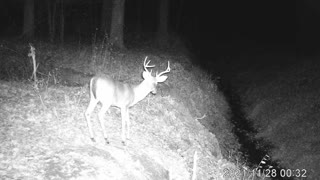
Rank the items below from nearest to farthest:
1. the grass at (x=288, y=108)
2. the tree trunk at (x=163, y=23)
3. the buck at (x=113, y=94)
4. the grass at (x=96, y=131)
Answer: the grass at (x=96, y=131) < the buck at (x=113, y=94) < the grass at (x=288, y=108) < the tree trunk at (x=163, y=23)

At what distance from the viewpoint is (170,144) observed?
9031 millimetres

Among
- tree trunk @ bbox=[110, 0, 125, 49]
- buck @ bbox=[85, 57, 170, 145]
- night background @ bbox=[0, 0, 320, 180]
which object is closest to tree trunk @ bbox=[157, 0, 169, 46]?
night background @ bbox=[0, 0, 320, 180]

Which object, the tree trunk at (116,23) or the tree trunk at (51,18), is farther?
the tree trunk at (51,18)

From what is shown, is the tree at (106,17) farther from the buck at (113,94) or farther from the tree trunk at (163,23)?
the buck at (113,94)

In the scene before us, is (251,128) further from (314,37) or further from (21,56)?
(314,37)

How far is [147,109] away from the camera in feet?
33.7

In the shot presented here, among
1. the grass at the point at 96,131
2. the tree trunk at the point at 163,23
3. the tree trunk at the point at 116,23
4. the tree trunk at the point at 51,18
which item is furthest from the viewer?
the tree trunk at the point at 163,23

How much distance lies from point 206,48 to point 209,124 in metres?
20.9

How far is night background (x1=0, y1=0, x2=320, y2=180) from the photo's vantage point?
700cm

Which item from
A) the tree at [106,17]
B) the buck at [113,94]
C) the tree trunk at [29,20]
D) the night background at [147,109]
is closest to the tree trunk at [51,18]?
the night background at [147,109]

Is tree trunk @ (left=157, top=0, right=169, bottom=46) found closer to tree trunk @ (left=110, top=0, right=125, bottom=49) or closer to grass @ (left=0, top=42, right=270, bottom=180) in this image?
tree trunk @ (left=110, top=0, right=125, bottom=49)

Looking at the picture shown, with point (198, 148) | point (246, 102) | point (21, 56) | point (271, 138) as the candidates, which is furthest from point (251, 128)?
point (21, 56)

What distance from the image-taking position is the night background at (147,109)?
23.0ft

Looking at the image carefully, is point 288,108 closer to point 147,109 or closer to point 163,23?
point 147,109
